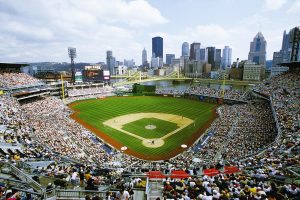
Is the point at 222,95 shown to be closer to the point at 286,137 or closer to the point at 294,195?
the point at 286,137

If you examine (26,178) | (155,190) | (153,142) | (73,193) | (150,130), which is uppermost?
(26,178)

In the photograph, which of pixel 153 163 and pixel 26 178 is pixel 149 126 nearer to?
pixel 153 163

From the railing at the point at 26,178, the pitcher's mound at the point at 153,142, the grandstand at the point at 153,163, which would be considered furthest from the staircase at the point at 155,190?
the pitcher's mound at the point at 153,142

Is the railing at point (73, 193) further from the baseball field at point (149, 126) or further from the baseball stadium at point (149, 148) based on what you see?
the baseball field at point (149, 126)

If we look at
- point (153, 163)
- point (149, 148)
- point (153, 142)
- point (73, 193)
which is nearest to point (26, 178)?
point (73, 193)

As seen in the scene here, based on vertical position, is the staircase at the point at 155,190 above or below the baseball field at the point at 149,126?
above

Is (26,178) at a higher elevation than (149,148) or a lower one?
higher
